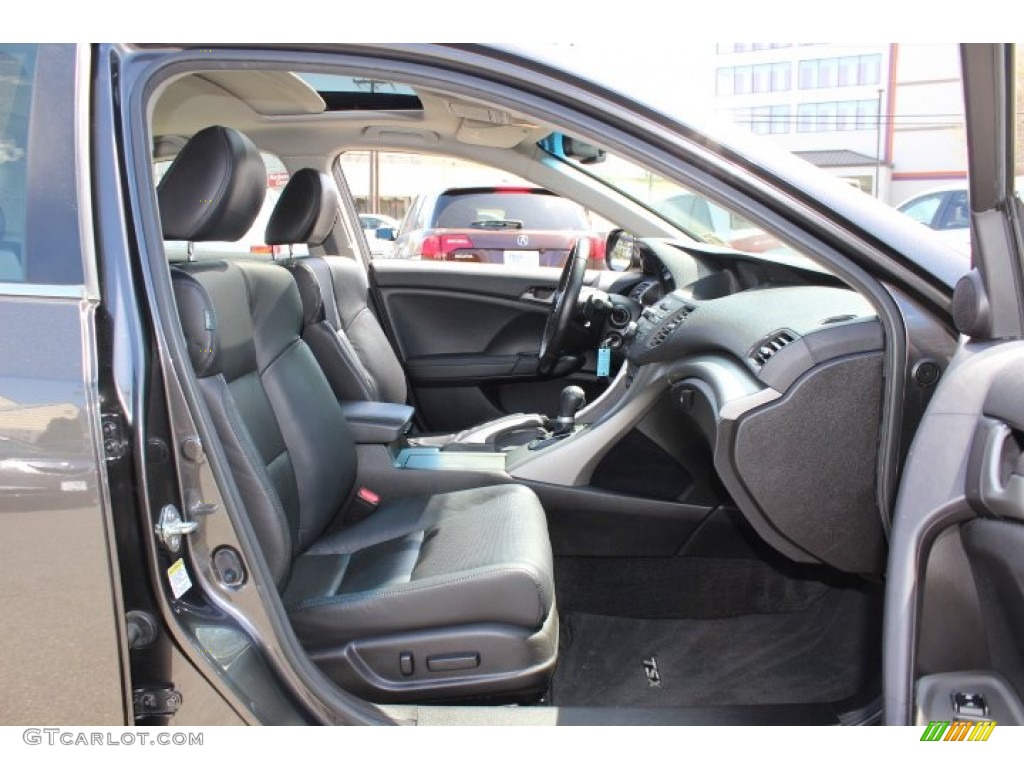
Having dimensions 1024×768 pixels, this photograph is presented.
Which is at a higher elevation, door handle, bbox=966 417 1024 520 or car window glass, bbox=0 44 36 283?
car window glass, bbox=0 44 36 283

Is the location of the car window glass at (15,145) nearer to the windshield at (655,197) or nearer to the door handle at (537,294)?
the windshield at (655,197)

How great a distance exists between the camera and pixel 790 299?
75.2 inches

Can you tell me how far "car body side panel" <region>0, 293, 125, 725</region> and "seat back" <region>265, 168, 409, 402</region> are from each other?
152 centimetres

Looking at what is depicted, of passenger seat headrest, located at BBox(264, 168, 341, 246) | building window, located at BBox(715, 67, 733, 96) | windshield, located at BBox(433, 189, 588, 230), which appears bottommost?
windshield, located at BBox(433, 189, 588, 230)

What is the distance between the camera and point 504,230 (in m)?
4.27

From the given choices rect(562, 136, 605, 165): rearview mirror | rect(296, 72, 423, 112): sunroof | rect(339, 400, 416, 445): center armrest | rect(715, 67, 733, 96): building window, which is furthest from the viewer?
rect(562, 136, 605, 165): rearview mirror

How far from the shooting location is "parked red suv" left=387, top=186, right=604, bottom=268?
417cm

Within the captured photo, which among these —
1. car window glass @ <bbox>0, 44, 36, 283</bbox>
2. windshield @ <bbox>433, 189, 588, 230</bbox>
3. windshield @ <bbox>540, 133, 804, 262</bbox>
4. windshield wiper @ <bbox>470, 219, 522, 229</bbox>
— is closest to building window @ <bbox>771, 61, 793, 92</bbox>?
windshield @ <bbox>540, 133, 804, 262</bbox>

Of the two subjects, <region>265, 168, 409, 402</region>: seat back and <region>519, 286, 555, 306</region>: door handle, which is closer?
<region>265, 168, 409, 402</region>: seat back

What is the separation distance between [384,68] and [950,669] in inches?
49.8

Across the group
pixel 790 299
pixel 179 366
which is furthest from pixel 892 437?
pixel 179 366

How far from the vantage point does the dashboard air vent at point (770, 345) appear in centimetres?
171

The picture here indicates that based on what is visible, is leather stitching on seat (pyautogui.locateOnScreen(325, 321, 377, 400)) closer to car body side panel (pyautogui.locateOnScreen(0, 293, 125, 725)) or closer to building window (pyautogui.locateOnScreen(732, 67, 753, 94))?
building window (pyautogui.locateOnScreen(732, 67, 753, 94))

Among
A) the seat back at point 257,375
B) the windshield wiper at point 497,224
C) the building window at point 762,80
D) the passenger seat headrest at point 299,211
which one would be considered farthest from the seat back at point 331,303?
the building window at point 762,80
